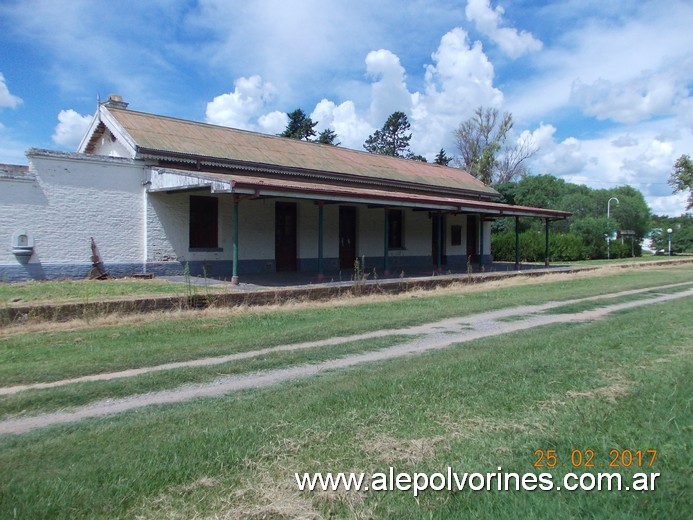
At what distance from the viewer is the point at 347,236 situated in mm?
23250

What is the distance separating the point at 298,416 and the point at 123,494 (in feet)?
5.57

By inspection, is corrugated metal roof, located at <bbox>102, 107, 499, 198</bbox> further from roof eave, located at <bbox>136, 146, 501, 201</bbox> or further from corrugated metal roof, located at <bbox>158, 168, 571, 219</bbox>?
corrugated metal roof, located at <bbox>158, 168, 571, 219</bbox>

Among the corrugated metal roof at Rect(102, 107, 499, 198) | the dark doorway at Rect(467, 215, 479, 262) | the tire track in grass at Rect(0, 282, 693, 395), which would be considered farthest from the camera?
the dark doorway at Rect(467, 215, 479, 262)

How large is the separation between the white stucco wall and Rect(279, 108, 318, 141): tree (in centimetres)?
4169

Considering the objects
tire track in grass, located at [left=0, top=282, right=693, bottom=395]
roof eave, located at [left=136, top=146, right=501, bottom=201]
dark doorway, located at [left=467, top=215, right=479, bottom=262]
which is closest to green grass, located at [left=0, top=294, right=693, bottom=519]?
tire track in grass, located at [left=0, top=282, right=693, bottom=395]

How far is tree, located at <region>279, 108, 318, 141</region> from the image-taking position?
57438mm

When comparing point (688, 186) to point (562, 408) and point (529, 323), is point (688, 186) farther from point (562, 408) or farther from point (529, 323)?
point (562, 408)

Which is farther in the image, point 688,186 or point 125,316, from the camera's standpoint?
point 688,186

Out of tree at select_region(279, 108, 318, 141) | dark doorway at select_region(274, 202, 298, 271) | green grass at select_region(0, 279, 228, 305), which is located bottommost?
green grass at select_region(0, 279, 228, 305)

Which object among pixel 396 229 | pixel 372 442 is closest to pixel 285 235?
pixel 396 229

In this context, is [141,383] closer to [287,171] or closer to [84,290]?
[84,290]

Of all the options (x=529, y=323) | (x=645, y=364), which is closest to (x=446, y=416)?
(x=645, y=364)

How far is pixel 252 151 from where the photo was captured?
21.1 metres
